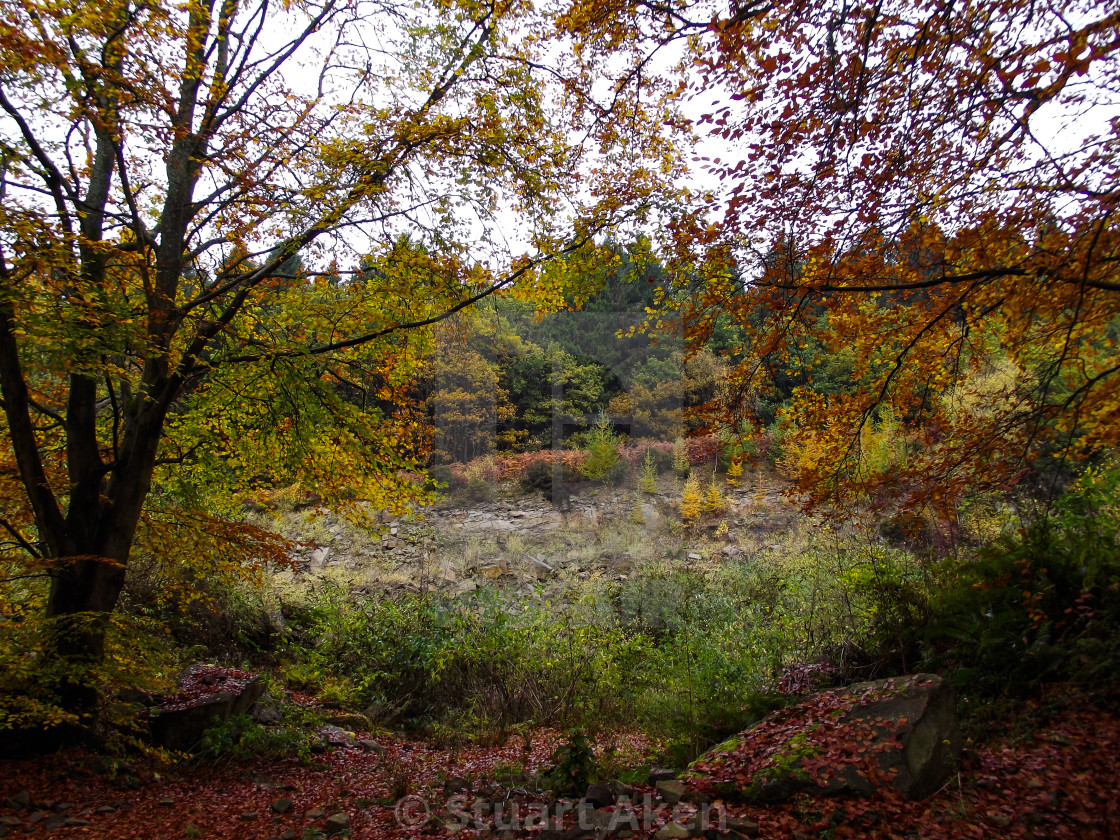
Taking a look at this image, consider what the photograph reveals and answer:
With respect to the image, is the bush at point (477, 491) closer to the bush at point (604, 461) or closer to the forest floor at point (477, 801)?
the bush at point (604, 461)

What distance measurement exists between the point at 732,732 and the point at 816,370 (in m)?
16.1

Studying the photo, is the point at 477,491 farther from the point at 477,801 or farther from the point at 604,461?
the point at 477,801

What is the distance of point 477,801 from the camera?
341 centimetres

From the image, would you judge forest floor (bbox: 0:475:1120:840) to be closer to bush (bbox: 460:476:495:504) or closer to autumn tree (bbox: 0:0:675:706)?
autumn tree (bbox: 0:0:675:706)

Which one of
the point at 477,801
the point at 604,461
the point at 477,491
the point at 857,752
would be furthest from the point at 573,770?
the point at 477,491

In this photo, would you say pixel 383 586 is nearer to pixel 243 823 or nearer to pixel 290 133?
pixel 243 823

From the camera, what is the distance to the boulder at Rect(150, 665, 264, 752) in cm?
420

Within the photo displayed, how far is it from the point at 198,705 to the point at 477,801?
8.41ft

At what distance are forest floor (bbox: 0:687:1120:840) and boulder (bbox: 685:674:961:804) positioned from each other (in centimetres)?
8

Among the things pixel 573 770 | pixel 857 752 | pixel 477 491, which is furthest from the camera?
pixel 477 491

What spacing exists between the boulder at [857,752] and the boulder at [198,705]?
3778 mm

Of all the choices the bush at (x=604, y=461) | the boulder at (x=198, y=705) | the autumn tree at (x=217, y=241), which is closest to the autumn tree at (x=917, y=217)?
the autumn tree at (x=217, y=241)

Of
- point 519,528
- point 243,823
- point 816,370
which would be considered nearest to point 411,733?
point 243,823

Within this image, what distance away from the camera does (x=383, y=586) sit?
9.87m
